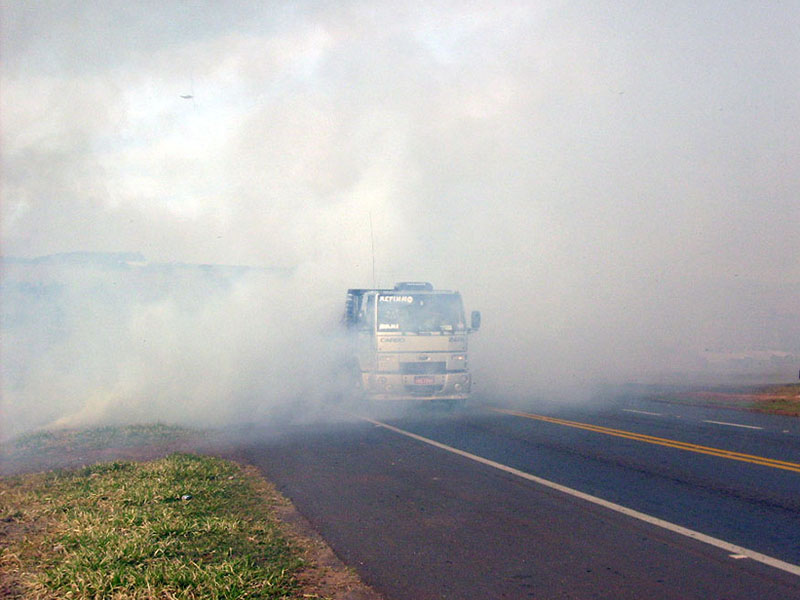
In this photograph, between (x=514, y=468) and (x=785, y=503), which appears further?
(x=514, y=468)

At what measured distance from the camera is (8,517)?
6262 mm

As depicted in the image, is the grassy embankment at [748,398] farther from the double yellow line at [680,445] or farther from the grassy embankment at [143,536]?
the grassy embankment at [143,536]

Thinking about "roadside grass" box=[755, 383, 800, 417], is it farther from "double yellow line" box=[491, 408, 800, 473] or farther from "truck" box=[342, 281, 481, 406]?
"truck" box=[342, 281, 481, 406]

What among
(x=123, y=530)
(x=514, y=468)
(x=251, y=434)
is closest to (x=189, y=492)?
(x=123, y=530)

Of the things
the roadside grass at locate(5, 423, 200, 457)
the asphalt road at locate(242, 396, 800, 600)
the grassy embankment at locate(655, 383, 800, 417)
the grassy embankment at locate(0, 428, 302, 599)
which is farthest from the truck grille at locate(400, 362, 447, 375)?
the grassy embankment at locate(0, 428, 302, 599)

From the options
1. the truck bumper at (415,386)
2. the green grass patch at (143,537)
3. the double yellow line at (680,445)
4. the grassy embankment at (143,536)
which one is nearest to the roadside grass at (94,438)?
the grassy embankment at (143,536)

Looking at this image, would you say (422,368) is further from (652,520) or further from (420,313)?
(652,520)

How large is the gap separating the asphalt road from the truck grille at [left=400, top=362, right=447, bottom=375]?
8.99 feet

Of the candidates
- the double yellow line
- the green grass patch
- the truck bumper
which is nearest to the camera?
the green grass patch

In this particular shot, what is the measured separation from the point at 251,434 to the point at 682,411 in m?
9.43

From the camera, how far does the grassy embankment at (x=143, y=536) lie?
423 centimetres

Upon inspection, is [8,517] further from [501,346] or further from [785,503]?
[501,346]

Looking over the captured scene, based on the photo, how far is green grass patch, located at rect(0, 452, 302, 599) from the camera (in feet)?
13.9

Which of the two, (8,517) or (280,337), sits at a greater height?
(280,337)
